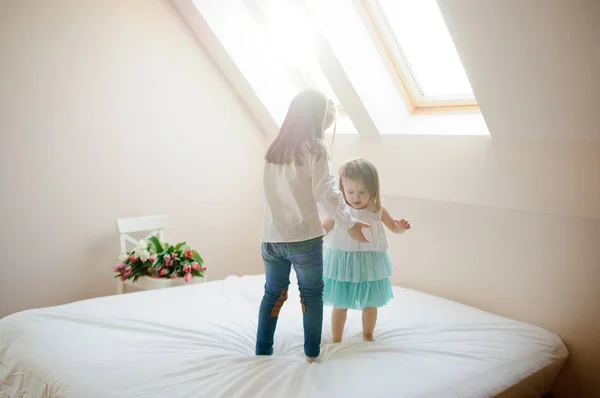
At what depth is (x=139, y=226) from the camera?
335 centimetres

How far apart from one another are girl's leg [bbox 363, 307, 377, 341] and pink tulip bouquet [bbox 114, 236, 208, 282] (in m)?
1.12

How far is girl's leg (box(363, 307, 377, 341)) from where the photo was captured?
2.31m

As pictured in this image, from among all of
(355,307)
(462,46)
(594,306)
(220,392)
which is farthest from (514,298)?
(220,392)

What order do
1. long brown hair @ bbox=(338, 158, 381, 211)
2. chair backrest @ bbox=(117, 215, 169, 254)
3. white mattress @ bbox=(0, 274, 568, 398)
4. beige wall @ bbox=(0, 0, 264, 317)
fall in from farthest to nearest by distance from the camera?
chair backrest @ bbox=(117, 215, 169, 254) → beige wall @ bbox=(0, 0, 264, 317) → long brown hair @ bbox=(338, 158, 381, 211) → white mattress @ bbox=(0, 274, 568, 398)

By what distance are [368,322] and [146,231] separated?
1660mm

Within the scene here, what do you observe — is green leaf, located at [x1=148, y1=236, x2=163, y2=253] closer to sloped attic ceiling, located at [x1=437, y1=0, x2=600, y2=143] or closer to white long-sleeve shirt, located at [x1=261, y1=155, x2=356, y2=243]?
white long-sleeve shirt, located at [x1=261, y1=155, x2=356, y2=243]

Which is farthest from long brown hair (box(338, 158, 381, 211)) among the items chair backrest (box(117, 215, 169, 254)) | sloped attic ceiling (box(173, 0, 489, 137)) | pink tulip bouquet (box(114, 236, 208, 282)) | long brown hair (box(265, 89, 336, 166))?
chair backrest (box(117, 215, 169, 254))

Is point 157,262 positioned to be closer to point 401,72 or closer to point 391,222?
point 391,222

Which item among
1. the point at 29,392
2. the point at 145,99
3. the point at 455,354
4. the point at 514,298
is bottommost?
the point at 29,392

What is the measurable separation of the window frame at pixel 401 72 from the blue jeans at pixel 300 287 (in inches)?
47.2

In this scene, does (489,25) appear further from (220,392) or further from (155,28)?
(155,28)

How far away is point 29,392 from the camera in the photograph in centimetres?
195

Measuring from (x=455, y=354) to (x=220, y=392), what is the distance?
2.84 feet

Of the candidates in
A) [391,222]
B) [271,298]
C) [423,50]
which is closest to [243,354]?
[271,298]
